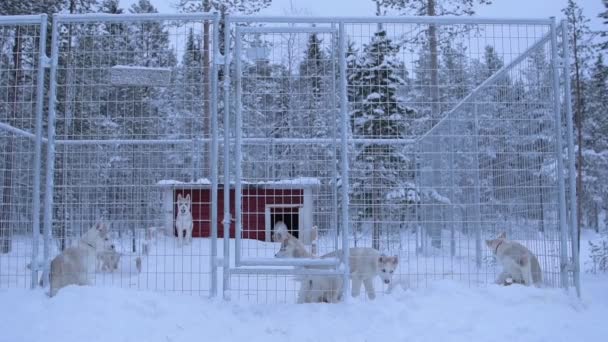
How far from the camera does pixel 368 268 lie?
20.5 feet

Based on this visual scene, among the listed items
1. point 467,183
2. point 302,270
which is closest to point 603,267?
point 467,183

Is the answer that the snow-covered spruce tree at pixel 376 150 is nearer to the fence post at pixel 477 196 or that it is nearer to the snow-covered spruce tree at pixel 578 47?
the fence post at pixel 477 196

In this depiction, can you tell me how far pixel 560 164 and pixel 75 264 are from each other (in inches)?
225

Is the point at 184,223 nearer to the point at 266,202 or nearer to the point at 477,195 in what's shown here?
the point at 266,202

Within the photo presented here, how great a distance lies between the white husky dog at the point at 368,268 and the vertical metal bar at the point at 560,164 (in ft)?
6.19

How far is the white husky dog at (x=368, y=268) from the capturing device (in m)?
6.17

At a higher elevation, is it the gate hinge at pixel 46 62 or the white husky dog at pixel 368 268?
the gate hinge at pixel 46 62

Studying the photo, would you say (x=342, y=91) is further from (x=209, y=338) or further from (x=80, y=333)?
(x=80, y=333)

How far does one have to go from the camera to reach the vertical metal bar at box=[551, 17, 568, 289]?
Answer: 574 cm

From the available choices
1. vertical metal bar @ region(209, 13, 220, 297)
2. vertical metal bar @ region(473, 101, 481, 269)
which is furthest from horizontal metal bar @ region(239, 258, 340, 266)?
vertical metal bar @ region(473, 101, 481, 269)

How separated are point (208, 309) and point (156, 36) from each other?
129 inches

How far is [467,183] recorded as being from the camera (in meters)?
8.91

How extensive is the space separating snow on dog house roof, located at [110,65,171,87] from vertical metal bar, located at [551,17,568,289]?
448 centimetres

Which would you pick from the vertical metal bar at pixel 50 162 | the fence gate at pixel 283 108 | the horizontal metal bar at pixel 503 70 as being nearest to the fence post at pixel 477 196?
the horizontal metal bar at pixel 503 70
